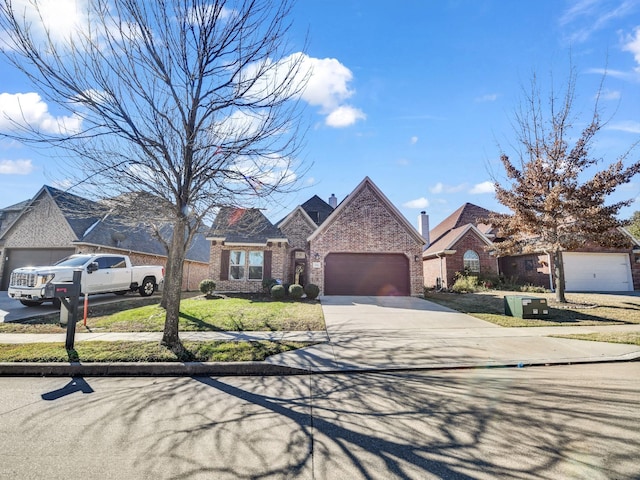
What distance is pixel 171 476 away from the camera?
104 inches

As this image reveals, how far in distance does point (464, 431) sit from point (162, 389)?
4.28 metres

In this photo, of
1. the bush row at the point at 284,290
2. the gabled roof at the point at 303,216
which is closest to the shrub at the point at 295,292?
the bush row at the point at 284,290

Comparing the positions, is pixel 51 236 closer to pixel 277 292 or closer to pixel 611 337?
pixel 277 292

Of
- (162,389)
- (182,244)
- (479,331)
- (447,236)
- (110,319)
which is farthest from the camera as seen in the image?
(447,236)

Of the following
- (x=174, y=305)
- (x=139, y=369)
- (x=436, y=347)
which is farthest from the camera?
(x=436, y=347)

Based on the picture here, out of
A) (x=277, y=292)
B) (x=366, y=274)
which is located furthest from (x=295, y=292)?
(x=366, y=274)

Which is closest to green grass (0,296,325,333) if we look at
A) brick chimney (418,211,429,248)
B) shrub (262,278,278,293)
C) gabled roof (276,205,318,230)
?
shrub (262,278,278,293)

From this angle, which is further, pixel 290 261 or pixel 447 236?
pixel 447 236

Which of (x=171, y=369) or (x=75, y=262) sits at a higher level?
(x=75, y=262)

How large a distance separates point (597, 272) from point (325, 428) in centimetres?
2585

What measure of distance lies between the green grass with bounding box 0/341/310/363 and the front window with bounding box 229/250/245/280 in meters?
11.0

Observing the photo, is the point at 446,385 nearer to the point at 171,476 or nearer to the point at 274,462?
the point at 274,462

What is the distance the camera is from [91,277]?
12930 millimetres

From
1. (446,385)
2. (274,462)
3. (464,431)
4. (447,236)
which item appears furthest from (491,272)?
(274,462)
